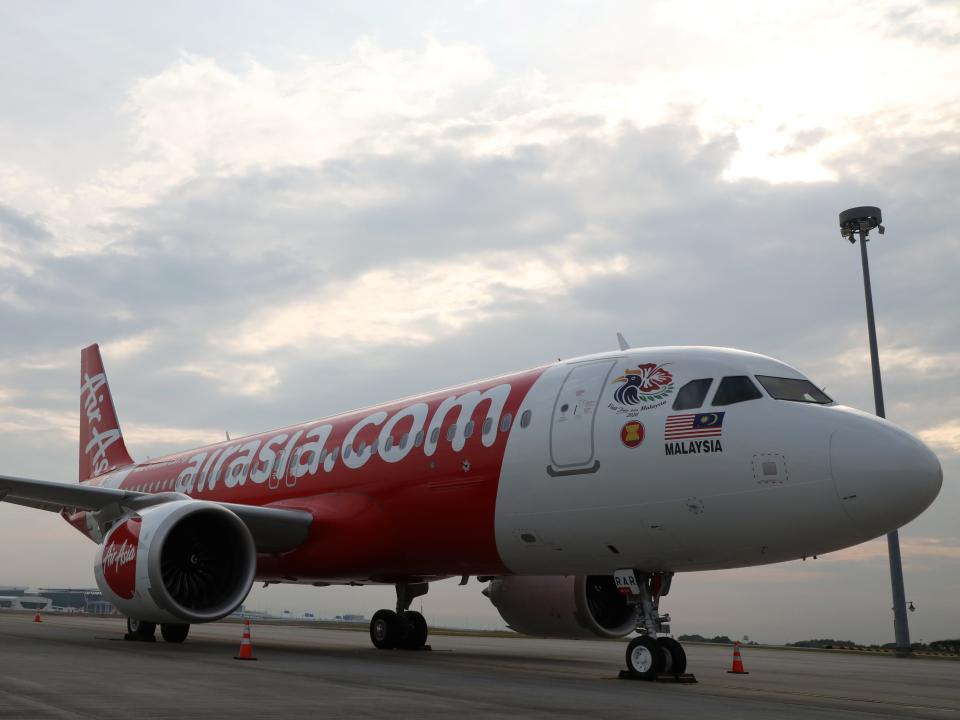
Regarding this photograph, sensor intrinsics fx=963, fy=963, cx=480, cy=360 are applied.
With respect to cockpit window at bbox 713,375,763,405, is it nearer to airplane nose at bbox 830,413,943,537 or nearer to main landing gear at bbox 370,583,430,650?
airplane nose at bbox 830,413,943,537

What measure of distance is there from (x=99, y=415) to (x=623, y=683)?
19.1m

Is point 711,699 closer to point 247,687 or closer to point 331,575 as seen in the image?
point 247,687

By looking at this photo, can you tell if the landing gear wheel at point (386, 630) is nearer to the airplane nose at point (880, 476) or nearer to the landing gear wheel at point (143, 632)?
the landing gear wheel at point (143, 632)

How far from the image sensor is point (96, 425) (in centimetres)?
2545

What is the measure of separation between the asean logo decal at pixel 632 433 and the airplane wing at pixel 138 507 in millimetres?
6057

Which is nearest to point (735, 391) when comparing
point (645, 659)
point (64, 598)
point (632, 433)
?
point (632, 433)

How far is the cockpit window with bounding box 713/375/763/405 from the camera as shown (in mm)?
10512

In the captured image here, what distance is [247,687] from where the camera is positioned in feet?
27.4

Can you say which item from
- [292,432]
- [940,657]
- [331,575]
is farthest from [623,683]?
[940,657]

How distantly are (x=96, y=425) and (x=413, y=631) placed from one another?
1308 centimetres

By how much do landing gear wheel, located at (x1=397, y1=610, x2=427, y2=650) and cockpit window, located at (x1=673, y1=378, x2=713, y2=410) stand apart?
302 inches

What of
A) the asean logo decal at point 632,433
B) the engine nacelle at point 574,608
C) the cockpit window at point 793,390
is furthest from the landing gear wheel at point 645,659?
the cockpit window at point 793,390

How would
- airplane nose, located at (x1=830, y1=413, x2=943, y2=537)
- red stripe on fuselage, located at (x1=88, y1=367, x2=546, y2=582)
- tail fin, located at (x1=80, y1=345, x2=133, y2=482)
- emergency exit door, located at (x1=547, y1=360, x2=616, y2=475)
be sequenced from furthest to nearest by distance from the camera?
1. tail fin, located at (x1=80, y1=345, x2=133, y2=482)
2. red stripe on fuselage, located at (x1=88, y1=367, x2=546, y2=582)
3. emergency exit door, located at (x1=547, y1=360, x2=616, y2=475)
4. airplane nose, located at (x1=830, y1=413, x2=943, y2=537)

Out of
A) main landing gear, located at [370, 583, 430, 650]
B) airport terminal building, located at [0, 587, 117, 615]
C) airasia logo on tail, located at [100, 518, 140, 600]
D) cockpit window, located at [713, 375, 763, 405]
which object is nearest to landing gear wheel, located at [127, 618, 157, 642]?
airasia logo on tail, located at [100, 518, 140, 600]
